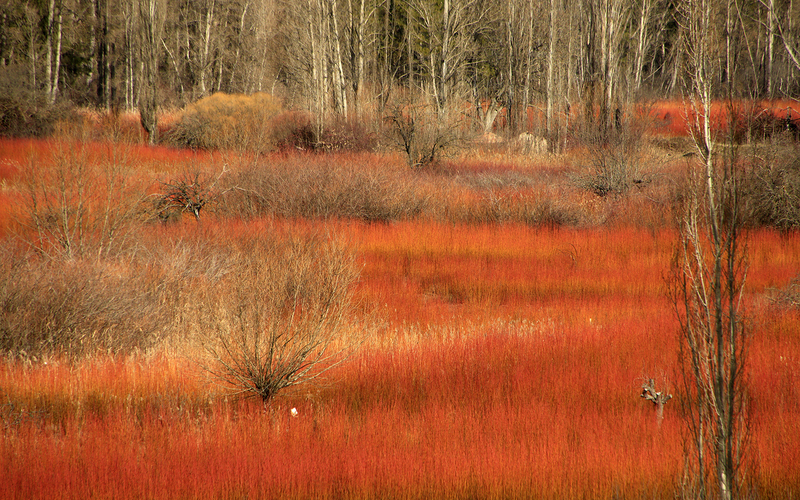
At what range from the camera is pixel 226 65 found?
41344 millimetres

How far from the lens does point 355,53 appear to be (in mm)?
23953

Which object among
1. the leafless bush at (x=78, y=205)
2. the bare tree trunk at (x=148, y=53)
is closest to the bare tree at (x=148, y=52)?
the bare tree trunk at (x=148, y=53)

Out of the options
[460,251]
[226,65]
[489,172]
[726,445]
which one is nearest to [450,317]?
[460,251]

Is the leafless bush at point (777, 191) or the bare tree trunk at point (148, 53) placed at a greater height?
the bare tree trunk at point (148, 53)

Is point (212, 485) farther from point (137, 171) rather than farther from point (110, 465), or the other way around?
point (137, 171)

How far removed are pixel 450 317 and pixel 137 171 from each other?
8472mm

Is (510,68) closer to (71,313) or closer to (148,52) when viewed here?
(148,52)

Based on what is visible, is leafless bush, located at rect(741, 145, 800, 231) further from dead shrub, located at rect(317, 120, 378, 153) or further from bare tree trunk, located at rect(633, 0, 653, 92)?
dead shrub, located at rect(317, 120, 378, 153)

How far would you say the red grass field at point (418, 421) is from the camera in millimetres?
4016

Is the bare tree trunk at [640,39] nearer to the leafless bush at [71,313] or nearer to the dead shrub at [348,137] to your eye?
the dead shrub at [348,137]

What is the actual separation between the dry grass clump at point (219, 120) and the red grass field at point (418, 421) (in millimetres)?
15518

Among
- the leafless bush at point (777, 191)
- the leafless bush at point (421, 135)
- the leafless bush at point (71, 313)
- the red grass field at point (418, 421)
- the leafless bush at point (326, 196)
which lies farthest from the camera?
the leafless bush at point (421, 135)

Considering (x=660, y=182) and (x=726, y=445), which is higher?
(x=660, y=182)

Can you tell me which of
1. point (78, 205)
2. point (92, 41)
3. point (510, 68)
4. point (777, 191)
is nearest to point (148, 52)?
point (510, 68)
